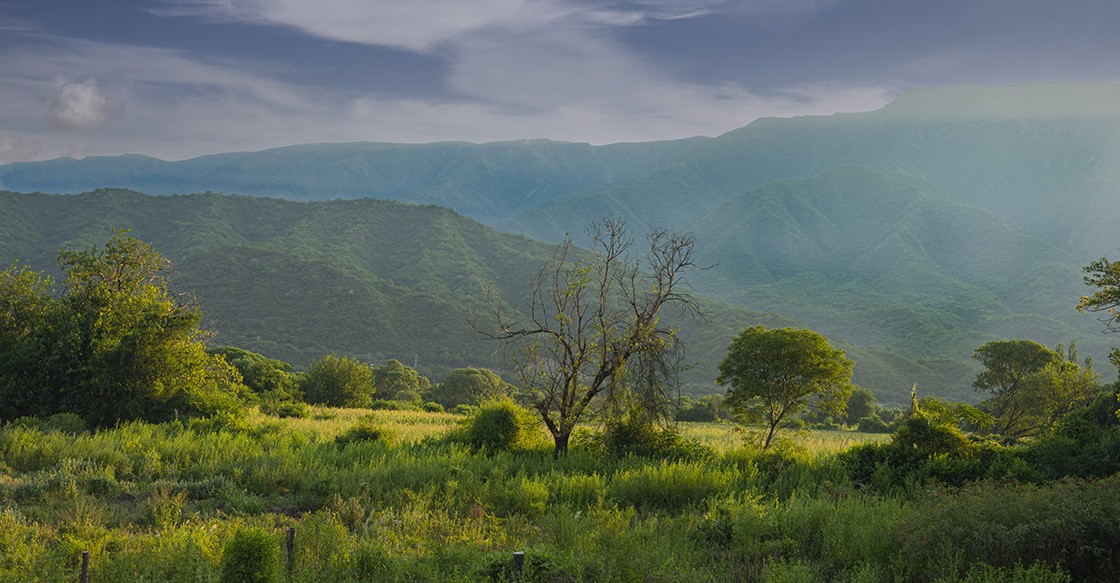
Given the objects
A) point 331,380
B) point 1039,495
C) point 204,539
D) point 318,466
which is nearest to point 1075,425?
point 1039,495

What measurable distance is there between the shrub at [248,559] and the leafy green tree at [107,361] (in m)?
15.4

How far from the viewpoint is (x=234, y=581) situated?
7410mm

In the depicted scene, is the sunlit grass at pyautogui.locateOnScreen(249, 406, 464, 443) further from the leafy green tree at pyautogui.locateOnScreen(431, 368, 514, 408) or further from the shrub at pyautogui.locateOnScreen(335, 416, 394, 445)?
the leafy green tree at pyautogui.locateOnScreen(431, 368, 514, 408)

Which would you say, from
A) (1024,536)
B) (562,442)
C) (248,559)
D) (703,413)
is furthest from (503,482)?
(703,413)

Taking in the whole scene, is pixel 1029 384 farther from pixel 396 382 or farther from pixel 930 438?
pixel 396 382

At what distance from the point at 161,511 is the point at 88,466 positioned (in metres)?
3.75

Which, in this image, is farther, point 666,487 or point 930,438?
point 930,438

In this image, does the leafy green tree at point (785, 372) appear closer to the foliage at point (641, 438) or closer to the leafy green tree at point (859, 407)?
the foliage at point (641, 438)

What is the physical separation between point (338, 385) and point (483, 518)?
124 ft

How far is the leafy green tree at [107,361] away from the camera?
21.2 m

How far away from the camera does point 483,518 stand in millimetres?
11211

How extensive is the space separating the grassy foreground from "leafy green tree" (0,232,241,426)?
4.80 meters

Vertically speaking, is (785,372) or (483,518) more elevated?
(785,372)

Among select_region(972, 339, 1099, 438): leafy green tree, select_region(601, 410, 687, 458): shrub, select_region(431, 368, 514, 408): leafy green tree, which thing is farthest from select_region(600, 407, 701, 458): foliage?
select_region(431, 368, 514, 408): leafy green tree
